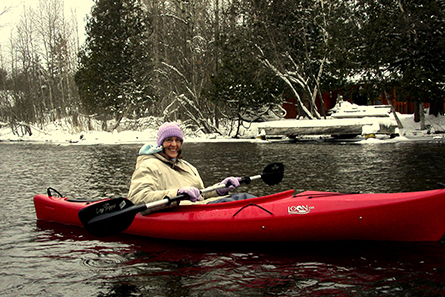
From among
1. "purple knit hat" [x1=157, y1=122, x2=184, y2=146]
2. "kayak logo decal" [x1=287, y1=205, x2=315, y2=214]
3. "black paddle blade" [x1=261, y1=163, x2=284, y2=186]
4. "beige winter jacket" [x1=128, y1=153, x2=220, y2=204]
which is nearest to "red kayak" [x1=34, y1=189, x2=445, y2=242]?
"kayak logo decal" [x1=287, y1=205, x2=315, y2=214]

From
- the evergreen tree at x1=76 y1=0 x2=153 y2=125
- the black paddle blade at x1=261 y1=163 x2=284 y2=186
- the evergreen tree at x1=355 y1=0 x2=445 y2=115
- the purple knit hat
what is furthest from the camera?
the evergreen tree at x1=76 y1=0 x2=153 y2=125

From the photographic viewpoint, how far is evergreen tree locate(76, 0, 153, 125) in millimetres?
27219

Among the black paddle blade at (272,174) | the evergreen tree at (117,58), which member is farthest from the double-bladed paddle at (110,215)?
the evergreen tree at (117,58)

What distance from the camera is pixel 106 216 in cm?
429

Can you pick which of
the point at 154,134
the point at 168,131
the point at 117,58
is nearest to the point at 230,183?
the point at 168,131

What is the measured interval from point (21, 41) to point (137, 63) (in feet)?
50.2

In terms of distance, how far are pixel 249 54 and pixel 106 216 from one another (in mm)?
19076

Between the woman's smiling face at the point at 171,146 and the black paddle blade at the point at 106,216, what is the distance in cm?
80

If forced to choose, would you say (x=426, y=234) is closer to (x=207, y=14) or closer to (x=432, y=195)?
(x=432, y=195)

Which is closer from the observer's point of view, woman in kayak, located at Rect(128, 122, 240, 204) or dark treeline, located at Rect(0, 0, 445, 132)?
woman in kayak, located at Rect(128, 122, 240, 204)

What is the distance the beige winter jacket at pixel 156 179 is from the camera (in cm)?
469

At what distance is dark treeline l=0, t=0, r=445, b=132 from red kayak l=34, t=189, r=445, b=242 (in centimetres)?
1541

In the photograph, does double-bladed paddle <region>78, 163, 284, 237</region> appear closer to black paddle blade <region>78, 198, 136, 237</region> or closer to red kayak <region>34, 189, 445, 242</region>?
black paddle blade <region>78, 198, 136, 237</region>

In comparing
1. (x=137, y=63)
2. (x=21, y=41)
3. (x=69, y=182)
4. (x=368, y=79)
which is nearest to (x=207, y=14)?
(x=137, y=63)
